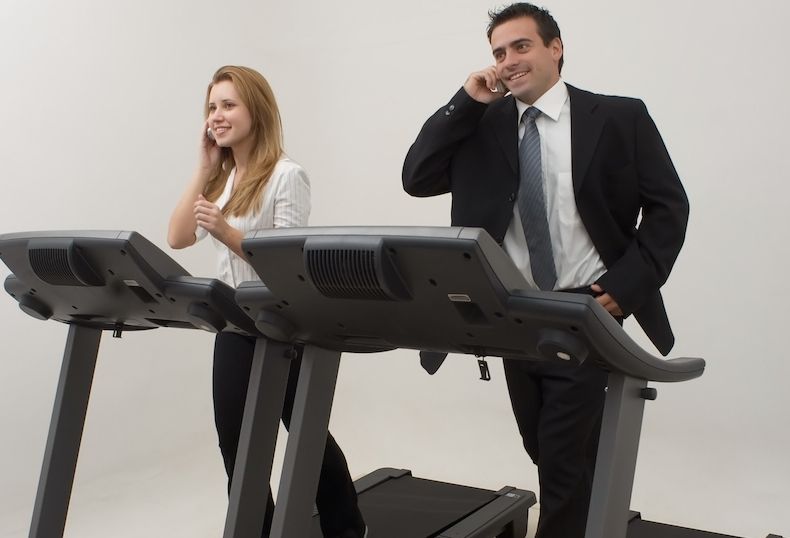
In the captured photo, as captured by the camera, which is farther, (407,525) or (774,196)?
(774,196)

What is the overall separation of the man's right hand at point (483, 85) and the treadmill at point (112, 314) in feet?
2.97

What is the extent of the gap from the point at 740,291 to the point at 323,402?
9.87 feet

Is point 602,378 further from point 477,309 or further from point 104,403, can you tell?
point 104,403

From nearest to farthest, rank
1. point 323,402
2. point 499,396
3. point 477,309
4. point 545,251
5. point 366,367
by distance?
point 477,309
point 323,402
point 545,251
point 499,396
point 366,367

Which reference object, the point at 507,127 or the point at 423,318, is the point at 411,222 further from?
the point at 423,318

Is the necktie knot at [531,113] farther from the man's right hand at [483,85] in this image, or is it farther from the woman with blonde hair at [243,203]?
the woman with blonde hair at [243,203]

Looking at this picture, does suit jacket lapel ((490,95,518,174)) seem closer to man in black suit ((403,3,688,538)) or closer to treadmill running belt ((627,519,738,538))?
man in black suit ((403,3,688,538))

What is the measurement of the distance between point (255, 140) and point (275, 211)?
0.92 feet

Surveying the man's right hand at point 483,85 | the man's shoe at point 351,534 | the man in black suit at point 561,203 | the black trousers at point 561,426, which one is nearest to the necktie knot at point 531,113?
the man in black suit at point 561,203

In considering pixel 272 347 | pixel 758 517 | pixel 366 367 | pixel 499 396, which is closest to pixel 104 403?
pixel 366 367

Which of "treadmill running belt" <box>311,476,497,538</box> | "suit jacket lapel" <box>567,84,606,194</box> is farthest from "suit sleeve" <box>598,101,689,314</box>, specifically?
"treadmill running belt" <box>311,476,497,538</box>

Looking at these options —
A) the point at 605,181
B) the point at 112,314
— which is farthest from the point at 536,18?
the point at 112,314

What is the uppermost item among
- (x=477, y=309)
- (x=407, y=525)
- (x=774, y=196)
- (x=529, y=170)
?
(x=774, y=196)

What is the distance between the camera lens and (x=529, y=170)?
2633 mm
